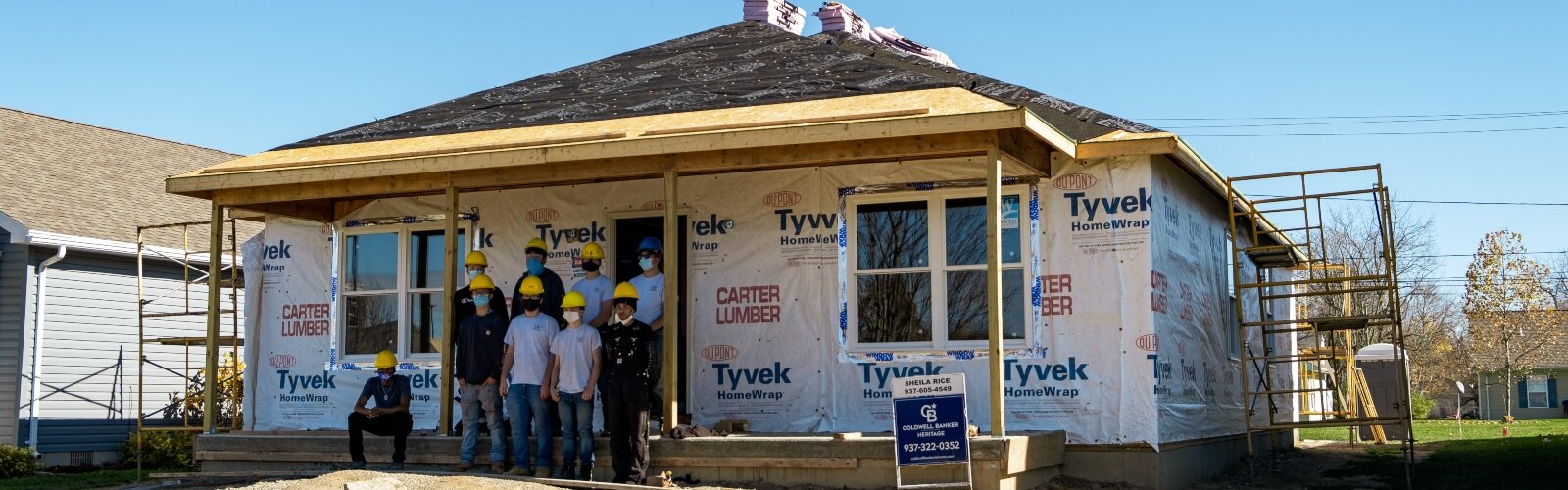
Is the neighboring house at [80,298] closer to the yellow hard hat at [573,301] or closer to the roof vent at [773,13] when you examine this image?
the roof vent at [773,13]

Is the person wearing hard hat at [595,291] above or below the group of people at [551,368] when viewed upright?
above

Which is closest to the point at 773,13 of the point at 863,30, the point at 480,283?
the point at 863,30

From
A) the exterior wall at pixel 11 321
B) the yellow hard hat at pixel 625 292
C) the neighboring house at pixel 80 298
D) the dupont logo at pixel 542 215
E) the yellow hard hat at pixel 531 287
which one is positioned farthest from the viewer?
the neighboring house at pixel 80 298

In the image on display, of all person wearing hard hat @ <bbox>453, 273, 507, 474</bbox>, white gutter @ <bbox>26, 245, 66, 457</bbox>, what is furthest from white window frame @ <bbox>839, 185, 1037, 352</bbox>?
white gutter @ <bbox>26, 245, 66, 457</bbox>

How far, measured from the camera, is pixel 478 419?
36.8 ft

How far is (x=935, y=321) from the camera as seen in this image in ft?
38.5

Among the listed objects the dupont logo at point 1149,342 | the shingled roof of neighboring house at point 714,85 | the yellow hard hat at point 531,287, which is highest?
the shingled roof of neighboring house at point 714,85

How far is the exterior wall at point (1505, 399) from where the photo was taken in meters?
48.5

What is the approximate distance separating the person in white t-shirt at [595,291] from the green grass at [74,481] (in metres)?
6.01

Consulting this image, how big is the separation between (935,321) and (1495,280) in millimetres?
42494

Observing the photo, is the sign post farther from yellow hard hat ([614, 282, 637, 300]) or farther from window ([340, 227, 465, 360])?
window ([340, 227, 465, 360])

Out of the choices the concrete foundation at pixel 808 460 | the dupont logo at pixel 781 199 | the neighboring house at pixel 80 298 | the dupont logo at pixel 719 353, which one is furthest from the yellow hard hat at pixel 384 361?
the neighboring house at pixel 80 298

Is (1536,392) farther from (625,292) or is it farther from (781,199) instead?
(625,292)

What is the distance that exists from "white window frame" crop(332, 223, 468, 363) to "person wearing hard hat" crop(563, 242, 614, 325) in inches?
110
